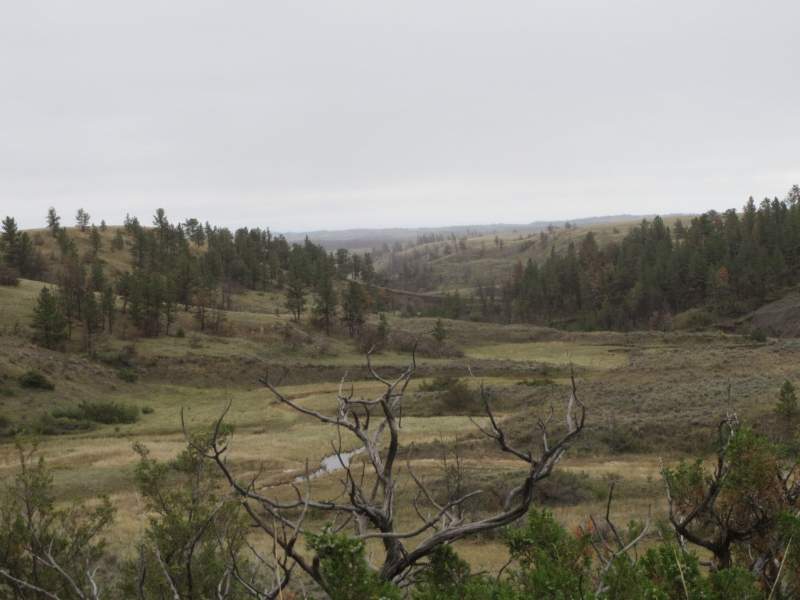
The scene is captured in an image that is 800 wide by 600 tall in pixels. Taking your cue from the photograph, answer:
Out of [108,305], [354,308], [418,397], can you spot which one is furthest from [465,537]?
[354,308]

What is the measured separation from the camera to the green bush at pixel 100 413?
49500 mm

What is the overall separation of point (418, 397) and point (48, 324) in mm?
40454

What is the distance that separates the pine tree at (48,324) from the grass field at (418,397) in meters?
2.39

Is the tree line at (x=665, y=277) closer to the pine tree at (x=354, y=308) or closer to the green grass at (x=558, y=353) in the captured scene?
the green grass at (x=558, y=353)

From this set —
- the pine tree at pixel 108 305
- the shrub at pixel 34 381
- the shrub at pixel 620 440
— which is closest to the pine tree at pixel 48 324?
the pine tree at pixel 108 305

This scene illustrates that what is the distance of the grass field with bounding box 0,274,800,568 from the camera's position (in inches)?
1112

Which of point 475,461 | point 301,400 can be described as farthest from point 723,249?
point 475,461

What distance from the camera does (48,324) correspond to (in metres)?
63.6

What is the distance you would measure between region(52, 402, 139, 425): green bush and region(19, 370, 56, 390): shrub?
3.96 meters

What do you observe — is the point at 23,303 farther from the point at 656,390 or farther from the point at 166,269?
the point at 656,390

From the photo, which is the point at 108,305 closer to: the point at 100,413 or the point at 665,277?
the point at 100,413

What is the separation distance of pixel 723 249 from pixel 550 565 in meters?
123

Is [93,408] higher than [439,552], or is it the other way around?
[439,552]

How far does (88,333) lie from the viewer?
6738cm
